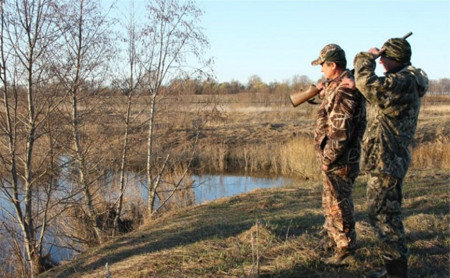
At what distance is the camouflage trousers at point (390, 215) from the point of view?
3.51 m

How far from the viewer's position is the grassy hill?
13.3 ft

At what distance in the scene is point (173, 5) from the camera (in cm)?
952

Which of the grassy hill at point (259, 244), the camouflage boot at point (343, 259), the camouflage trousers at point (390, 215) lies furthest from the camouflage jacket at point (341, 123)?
the grassy hill at point (259, 244)

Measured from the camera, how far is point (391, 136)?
11.4 feet

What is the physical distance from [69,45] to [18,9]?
1685 mm

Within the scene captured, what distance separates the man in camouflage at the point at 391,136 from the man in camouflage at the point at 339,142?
20cm

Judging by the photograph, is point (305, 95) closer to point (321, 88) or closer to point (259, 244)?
point (321, 88)

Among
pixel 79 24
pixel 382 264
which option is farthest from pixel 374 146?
pixel 79 24

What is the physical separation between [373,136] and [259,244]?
1.89 m

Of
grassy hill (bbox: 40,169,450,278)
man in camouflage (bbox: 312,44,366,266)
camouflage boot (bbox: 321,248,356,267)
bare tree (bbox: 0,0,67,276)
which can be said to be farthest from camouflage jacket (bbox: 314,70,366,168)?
bare tree (bbox: 0,0,67,276)

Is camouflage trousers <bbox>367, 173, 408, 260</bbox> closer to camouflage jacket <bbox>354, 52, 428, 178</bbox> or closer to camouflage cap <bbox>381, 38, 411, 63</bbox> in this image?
camouflage jacket <bbox>354, 52, 428, 178</bbox>

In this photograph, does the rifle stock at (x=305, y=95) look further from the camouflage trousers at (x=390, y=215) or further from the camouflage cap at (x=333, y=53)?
the camouflage trousers at (x=390, y=215)

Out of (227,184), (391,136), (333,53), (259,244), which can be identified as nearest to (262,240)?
(259,244)

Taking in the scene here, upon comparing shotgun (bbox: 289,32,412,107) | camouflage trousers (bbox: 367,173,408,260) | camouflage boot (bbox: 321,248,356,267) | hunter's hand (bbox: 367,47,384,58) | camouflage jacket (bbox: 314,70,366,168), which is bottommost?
camouflage boot (bbox: 321,248,356,267)
